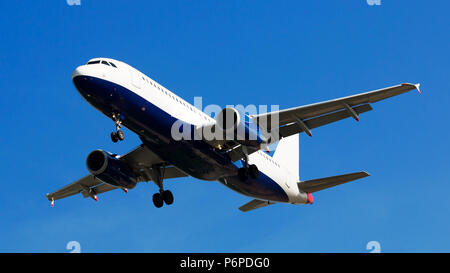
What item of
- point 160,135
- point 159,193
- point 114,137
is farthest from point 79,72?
point 159,193

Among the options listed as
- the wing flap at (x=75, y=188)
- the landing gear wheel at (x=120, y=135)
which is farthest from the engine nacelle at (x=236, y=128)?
the wing flap at (x=75, y=188)

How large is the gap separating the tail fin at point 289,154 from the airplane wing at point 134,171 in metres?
7.12

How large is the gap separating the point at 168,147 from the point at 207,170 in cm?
296

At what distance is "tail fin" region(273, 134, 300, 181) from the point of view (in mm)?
42112

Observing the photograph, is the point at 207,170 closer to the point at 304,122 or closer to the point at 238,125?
the point at 238,125

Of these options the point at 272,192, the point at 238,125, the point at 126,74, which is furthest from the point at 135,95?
the point at 272,192

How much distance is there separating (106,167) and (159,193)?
11.8 ft

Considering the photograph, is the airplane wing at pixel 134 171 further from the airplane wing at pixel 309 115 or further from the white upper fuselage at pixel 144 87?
the airplane wing at pixel 309 115

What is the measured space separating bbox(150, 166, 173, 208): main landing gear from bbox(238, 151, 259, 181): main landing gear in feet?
16.6

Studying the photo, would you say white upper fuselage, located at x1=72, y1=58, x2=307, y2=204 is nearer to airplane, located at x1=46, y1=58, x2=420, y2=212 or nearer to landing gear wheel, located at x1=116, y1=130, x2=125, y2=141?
airplane, located at x1=46, y1=58, x2=420, y2=212

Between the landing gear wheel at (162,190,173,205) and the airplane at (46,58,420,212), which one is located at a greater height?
the airplane at (46,58,420,212)

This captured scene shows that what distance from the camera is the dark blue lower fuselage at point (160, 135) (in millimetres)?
29594

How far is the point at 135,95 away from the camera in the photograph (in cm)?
3003

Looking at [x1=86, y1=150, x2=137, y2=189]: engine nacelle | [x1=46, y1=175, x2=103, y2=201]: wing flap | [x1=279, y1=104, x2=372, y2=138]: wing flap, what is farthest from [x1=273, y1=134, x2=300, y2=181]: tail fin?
[x1=46, y1=175, x2=103, y2=201]: wing flap
